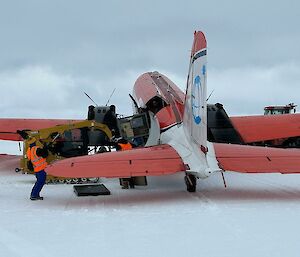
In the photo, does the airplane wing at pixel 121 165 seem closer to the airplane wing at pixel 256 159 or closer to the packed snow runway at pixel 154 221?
the packed snow runway at pixel 154 221

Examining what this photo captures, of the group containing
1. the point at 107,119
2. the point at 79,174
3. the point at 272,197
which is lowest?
the point at 272,197

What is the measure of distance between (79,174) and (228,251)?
482 centimetres

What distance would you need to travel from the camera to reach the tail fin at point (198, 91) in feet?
38.5

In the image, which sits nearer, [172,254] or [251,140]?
[172,254]

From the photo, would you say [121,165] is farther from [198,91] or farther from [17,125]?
[17,125]

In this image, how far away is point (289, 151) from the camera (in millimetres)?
12609

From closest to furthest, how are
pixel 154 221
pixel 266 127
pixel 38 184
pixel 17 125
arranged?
1. pixel 154 221
2. pixel 38 184
3. pixel 266 127
4. pixel 17 125

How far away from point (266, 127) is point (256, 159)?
882 cm

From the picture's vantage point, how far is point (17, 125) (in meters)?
22.0

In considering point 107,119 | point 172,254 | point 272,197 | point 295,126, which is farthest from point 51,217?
point 295,126

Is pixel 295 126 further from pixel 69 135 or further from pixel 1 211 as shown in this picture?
pixel 1 211

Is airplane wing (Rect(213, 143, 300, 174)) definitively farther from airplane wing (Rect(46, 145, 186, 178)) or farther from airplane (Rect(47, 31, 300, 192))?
airplane wing (Rect(46, 145, 186, 178))

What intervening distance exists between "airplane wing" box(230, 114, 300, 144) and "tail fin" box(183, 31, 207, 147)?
831 cm

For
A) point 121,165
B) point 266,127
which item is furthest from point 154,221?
point 266,127
